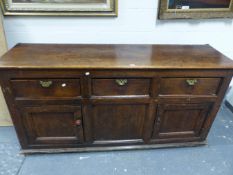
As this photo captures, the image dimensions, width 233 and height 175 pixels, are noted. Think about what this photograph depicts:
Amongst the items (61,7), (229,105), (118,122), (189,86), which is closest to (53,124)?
(118,122)

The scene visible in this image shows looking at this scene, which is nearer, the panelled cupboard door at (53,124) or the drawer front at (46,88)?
the drawer front at (46,88)

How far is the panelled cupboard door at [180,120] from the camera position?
150cm

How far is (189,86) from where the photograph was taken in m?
1.40

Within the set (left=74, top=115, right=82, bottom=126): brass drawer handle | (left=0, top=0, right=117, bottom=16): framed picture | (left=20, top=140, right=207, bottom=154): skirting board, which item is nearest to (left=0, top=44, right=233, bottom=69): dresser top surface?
(left=0, top=0, right=117, bottom=16): framed picture

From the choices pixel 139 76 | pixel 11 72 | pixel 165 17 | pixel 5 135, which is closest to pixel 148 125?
pixel 139 76

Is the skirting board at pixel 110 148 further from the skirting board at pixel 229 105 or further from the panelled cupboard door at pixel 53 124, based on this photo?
the skirting board at pixel 229 105

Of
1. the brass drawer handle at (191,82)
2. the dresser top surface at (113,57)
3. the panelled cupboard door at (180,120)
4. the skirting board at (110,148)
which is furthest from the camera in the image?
the skirting board at (110,148)

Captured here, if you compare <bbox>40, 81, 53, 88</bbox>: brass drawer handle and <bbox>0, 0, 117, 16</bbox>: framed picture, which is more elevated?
<bbox>0, 0, 117, 16</bbox>: framed picture

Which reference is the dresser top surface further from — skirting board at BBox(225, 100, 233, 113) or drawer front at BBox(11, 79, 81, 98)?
skirting board at BBox(225, 100, 233, 113)

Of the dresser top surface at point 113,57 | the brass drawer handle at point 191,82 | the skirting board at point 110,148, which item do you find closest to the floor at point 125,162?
the skirting board at point 110,148

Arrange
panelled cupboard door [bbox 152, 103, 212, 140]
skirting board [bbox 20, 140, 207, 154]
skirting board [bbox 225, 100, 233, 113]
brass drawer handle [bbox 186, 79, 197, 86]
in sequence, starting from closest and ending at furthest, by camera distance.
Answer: brass drawer handle [bbox 186, 79, 197, 86] → panelled cupboard door [bbox 152, 103, 212, 140] → skirting board [bbox 20, 140, 207, 154] → skirting board [bbox 225, 100, 233, 113]

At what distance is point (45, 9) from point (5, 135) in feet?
3.96

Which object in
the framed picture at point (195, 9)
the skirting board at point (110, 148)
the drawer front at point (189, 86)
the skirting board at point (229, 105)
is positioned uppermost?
the framed picture at point (195, 9)

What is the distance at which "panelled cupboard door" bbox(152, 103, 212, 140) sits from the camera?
4.93ft
